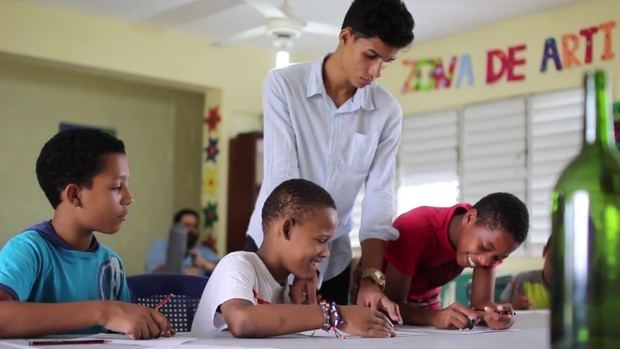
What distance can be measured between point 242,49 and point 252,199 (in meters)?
1.29

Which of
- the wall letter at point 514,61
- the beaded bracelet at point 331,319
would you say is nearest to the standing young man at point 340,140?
the beaded bracelet at point 331,319

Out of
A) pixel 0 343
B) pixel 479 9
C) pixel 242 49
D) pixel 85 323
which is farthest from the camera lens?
pixel 242 49

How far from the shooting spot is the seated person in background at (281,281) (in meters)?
1.35

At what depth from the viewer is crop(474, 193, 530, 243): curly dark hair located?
1949 mm

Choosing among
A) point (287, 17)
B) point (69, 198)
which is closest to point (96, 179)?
point (69, 198)

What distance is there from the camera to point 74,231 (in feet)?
5.20

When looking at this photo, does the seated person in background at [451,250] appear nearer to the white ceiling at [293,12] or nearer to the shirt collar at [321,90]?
the shirt collar at [321,90]

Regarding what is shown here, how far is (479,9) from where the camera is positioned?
5.46m

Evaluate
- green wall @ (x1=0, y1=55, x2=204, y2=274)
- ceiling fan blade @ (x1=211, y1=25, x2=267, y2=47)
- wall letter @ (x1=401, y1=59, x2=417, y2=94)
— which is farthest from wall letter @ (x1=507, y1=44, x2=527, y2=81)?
green wall @ (x1=0, y1=55, x2=204, y2=274)

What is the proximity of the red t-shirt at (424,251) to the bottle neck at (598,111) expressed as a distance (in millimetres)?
1404

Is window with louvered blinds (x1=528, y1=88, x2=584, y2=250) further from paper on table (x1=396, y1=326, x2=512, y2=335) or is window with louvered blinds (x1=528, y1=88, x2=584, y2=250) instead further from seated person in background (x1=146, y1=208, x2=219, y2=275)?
paper on table (x1=396, y1=326, x2=512, y2=335)

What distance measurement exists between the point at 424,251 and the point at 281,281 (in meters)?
0.56

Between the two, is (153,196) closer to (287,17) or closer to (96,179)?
(287,17)

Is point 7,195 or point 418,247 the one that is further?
point 7,195
